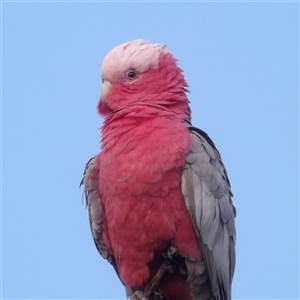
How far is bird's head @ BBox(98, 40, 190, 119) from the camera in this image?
6.06 meters

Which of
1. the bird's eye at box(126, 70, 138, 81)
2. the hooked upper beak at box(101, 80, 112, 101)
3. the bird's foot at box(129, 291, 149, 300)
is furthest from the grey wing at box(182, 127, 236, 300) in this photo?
the hooked upper beak at box(101, 80, 112, 101)

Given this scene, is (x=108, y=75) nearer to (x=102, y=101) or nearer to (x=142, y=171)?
(x=102, y=101)

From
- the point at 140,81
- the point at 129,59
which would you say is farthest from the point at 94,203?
the point at 129,59

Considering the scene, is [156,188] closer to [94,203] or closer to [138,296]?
[94,203]

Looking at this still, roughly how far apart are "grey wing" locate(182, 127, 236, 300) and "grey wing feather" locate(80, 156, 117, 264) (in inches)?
38.1

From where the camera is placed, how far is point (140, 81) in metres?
6.11

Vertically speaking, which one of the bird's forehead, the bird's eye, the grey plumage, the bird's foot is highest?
the bird's forehead

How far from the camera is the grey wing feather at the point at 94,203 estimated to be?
20.3 ft

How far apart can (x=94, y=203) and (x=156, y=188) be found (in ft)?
2.81

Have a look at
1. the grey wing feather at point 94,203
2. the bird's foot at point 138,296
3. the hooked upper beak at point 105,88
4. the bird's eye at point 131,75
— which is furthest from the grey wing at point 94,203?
the bird's eye at point 131,75

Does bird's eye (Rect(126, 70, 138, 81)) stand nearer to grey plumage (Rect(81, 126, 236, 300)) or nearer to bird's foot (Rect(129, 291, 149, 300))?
grey plumage (Rect(81, 126, 236, 300))

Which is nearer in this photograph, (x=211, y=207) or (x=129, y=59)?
(x=211, y=207)

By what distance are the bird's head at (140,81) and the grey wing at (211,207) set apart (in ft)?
1.29

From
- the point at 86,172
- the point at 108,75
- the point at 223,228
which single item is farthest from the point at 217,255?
the point at 108,75
